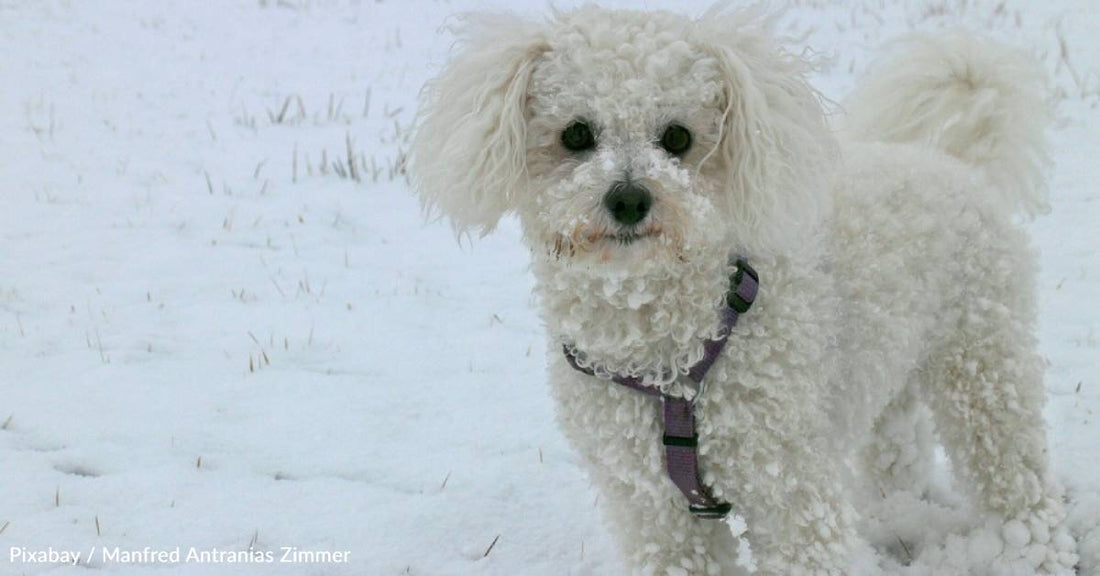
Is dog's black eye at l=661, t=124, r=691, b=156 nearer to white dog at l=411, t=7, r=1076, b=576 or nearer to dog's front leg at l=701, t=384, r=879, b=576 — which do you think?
white dog at l=411, t=7, r=1076, b=576

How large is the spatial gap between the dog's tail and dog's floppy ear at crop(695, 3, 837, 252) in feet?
4.01

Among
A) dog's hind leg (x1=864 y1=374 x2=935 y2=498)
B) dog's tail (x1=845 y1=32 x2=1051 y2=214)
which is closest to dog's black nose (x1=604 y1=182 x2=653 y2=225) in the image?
dog's tail (x1=845 y1=32 x2=1051 y2=214)

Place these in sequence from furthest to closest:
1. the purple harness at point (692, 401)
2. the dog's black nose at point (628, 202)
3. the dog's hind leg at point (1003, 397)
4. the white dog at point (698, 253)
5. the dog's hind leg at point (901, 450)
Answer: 1. the dog's hind leg at point (901, 450)
2. the dog's hind leg at point (1003, 397)
3. the purple harness at point (692, 401)
4. the white dog at point (698, 253)
5. the dog's black nose at point (628, 202)

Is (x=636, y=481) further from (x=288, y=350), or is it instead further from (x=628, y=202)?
(x=288, y=350)

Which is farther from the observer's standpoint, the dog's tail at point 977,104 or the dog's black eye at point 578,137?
the dog's tail at point 977,104

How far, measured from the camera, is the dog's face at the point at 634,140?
2662 mm

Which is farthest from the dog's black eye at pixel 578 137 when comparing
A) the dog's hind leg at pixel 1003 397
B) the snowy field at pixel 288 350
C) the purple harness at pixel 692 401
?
the dog's hind leg at pixel 1003 397

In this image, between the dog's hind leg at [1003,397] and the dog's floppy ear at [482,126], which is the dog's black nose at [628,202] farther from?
the dog's hind leg at [1003,397]

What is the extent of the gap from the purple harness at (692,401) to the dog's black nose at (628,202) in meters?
0.45

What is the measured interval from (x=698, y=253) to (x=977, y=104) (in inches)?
67.2

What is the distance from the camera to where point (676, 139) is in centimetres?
281

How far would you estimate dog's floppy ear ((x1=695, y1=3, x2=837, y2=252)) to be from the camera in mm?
2793

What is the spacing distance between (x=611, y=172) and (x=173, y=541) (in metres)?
2.06

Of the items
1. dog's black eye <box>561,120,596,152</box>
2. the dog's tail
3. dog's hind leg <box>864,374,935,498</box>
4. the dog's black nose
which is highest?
dog's black eye <box>561,120,596,152</box>
